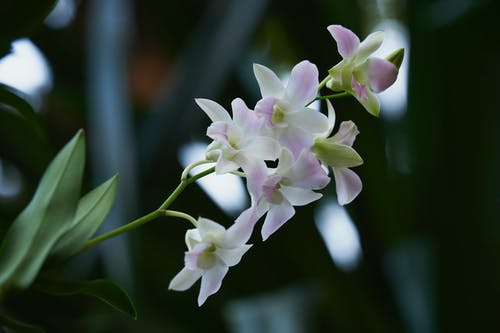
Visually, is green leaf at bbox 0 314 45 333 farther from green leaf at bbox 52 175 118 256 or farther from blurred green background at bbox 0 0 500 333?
blurred green background at bbox 0 0 500 333

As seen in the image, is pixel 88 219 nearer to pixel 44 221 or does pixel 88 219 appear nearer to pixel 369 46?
pixel 44 221

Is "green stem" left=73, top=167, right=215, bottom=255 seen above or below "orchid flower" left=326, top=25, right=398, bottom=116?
below

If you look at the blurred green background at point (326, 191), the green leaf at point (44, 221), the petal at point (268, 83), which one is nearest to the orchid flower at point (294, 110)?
the petal at point (268, 83)

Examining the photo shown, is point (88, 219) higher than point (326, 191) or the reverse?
higher

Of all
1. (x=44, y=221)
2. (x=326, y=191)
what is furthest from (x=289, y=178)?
(x=326, y=191)

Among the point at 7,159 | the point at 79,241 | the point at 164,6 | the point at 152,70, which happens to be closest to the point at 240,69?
the point at 164,6

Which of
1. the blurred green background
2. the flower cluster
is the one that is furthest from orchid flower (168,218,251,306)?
the blurred green background

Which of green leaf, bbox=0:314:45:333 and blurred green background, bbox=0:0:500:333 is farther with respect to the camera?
blurred green background, bbox=0:0:500:333

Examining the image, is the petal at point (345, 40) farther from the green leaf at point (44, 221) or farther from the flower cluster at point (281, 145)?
the green leaf at point (44, 221)
